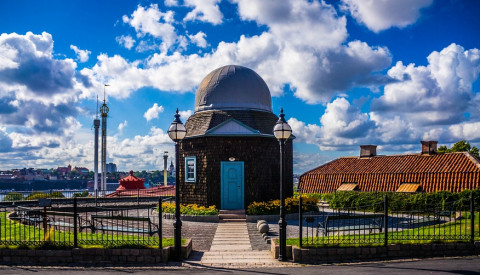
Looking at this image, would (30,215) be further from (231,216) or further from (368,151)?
(368,151)

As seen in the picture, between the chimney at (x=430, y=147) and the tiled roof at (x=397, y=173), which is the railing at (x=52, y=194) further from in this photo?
the chimney at (x=430, y=147)

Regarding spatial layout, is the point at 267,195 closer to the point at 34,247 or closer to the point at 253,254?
the point at 253,254

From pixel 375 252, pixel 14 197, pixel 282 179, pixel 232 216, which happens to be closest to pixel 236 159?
pixel 232 216

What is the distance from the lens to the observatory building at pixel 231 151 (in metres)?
→ 19.2

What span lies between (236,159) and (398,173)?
12.5 metres

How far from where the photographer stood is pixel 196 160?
1981cm

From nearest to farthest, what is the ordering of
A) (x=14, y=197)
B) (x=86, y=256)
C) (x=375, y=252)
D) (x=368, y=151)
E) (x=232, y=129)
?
(x=86, y=256) < (x=375, y=252) < (x=232, y=129) < (x=14, y=197) < (x=368, y=151)

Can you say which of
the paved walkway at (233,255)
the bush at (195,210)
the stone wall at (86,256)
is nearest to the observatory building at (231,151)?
the bush at (195,210)

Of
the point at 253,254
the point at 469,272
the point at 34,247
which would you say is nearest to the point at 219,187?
the point at 253,254

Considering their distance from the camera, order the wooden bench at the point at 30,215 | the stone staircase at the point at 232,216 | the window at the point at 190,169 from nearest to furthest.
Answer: the wooden bench at the point at 30,215, the stone staircase at the point at 232,216, the window at the point at 190,169

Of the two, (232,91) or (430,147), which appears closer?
(232,91)

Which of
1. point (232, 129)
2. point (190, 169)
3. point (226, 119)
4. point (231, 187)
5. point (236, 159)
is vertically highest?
point (226, 119)

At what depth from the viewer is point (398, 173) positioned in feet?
84.6

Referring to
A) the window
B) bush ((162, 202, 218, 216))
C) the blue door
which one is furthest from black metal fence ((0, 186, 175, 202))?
the blue door
